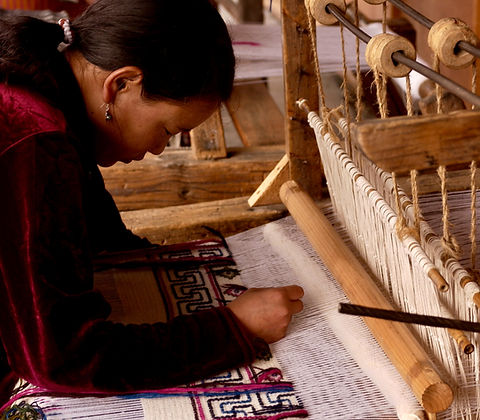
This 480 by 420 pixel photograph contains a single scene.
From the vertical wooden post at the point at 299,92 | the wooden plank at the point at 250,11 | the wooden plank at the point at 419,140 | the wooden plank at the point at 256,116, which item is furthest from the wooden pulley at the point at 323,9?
the wooden plank at the point at 250,11

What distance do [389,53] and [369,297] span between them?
→ 0.49m

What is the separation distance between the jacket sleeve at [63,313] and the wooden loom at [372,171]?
282mm

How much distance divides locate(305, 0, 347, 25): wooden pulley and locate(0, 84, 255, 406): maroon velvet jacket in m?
0.57

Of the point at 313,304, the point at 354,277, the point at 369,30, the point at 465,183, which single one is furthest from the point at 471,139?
the point at 369,30

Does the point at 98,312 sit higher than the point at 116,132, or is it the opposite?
the point at 116,132

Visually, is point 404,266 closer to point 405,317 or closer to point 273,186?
point 405,317

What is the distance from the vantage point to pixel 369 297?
1400mm

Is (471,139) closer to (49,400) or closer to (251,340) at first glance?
(251,340)

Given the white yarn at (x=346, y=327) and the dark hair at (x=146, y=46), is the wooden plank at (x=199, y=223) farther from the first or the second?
the dark hair at (x=146, y=46)

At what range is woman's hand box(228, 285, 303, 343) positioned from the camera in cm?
148

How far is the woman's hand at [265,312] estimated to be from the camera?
4.87 ft

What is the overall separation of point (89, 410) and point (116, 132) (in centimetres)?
52

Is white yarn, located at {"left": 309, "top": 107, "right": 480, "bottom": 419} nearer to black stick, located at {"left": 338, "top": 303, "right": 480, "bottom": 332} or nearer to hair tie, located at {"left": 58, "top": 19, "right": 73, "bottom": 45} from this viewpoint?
black stick, located at {"left": 338, "top": 303, "right": 480, "bottom": 332}

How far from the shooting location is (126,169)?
239 cm
